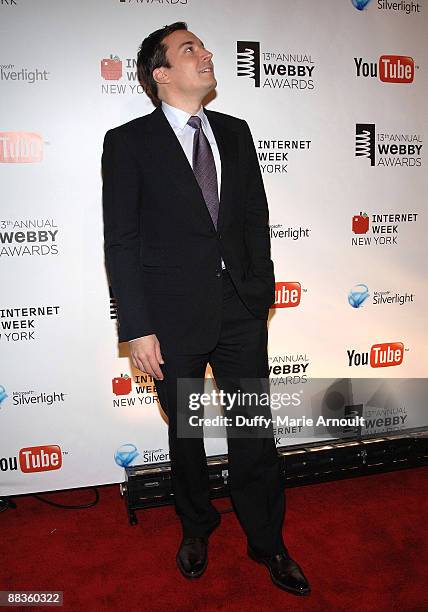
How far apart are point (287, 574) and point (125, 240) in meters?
1.26

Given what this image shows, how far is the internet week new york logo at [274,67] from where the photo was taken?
2.49 meters

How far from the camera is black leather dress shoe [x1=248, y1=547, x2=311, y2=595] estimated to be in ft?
6.17

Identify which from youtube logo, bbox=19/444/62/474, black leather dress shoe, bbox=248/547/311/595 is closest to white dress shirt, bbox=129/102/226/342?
black leather dress shoe, bbox=248/547/311/595

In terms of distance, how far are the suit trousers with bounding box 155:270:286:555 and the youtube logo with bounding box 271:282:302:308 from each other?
748mm

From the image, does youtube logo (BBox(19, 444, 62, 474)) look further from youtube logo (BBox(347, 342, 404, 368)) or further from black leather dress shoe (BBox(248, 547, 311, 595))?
youtube logo (BBox(347, 342, 404, 368))

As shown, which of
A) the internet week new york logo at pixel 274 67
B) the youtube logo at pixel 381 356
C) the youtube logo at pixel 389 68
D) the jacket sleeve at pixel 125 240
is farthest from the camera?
the youtube logo at pixel 381 356

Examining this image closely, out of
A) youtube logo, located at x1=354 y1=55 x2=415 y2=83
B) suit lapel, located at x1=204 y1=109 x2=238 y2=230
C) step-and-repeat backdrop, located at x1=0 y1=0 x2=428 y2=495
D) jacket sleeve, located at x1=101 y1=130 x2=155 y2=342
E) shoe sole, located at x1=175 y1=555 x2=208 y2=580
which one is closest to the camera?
jacket sleeve, located at x1=101 y1=130 x2=155 y2=342

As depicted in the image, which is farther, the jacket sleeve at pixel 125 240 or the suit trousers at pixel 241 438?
the suit trousers at pixel 241 438

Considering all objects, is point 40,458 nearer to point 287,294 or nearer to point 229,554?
point 229,554

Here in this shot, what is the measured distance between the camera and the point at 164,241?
1842 mm

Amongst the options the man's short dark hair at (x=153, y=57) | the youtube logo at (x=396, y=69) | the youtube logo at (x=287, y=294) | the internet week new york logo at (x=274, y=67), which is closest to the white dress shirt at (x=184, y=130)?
the man's short dark hair at (x=153, y=57)

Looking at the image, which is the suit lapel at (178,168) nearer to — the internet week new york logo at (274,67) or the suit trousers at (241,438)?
the suit trousers at (241,438)

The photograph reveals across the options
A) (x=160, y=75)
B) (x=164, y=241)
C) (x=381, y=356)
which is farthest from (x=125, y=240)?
(x=381, y=356)

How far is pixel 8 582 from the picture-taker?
200 centimetres
